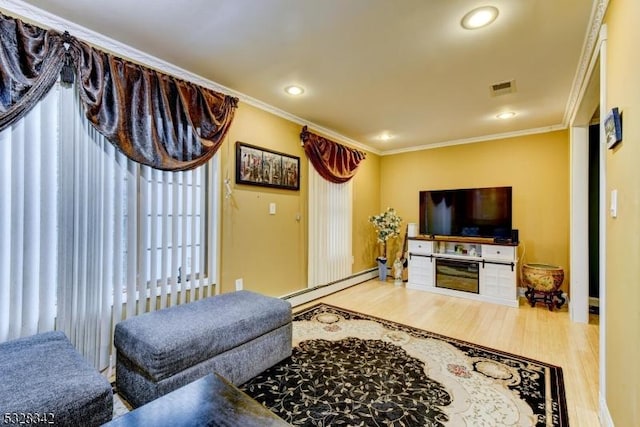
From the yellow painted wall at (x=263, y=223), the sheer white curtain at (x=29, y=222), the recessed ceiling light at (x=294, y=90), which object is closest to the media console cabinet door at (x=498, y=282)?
the yellow painted wall at (x=263, y=223)

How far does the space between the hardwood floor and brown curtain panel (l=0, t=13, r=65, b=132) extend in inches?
120

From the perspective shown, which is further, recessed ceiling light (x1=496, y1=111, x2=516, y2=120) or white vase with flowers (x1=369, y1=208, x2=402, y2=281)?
white vase with flowers (x1=369, y1=208, x2=402, y2=281)

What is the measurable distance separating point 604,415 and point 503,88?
2.53m

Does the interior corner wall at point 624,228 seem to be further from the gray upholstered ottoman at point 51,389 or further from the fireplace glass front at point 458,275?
the fireplace glass front at point 458,275

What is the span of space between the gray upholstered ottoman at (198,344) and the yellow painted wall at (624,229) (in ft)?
6.13

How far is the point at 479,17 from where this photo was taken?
5.90 feet

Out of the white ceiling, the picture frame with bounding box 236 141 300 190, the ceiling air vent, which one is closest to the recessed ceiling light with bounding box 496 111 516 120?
the white ceiling

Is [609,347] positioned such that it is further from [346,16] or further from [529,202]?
[529,202]

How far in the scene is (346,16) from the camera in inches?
71.0

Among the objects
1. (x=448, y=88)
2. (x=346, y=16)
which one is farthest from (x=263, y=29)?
(x=448, y=88)

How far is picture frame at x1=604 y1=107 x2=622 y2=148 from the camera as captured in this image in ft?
4.51

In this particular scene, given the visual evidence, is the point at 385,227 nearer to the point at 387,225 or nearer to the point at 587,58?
the point at 387,225

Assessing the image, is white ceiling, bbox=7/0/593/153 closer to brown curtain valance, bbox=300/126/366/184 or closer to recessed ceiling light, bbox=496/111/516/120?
recessed ceiling light, bbox=496/111/516/120

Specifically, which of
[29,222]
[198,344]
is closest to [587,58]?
[198,344]
